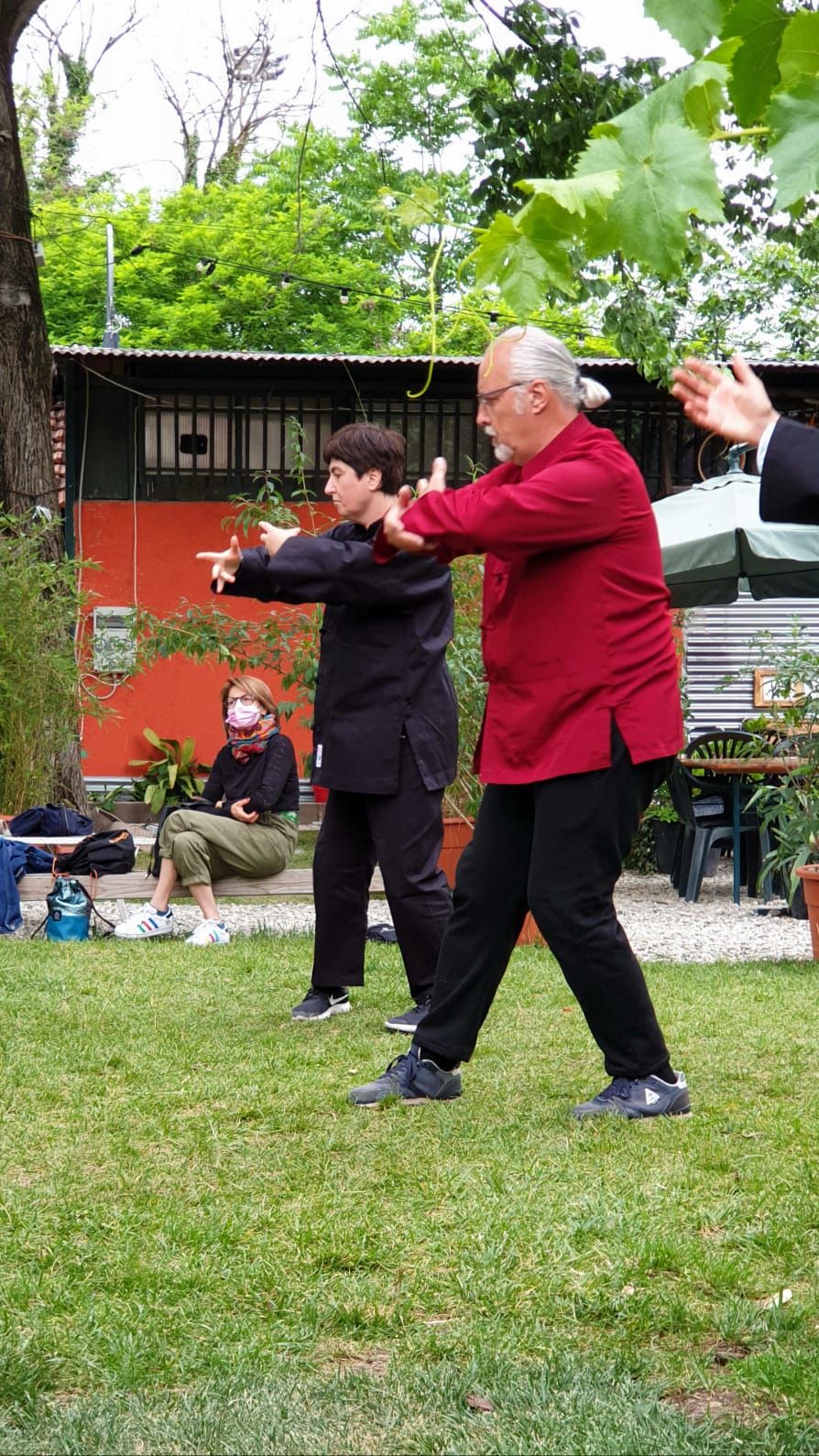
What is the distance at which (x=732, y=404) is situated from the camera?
256 centimetres

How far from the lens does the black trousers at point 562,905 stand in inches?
151

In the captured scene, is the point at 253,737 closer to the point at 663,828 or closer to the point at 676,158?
the point at 663,828

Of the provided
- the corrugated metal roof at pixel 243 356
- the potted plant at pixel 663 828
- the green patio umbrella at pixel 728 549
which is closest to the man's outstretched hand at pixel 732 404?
the green patio umbrella at pixel 728 549

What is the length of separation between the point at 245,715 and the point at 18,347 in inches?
188

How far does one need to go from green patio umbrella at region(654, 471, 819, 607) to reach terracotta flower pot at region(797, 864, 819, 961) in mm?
2531

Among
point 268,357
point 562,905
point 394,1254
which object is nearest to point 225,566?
point 562,905

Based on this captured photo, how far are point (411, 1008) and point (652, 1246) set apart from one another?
2.84 meters

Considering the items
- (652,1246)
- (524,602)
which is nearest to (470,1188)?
(652,1246)

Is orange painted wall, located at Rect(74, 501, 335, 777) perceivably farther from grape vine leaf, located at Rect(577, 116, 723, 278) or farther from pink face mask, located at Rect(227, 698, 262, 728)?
grape vine leaf, located at Rect(577, 116, 723, 278)

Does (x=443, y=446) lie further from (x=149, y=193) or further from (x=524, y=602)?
(x=149, y=193)

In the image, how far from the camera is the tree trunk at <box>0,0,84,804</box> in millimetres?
11141

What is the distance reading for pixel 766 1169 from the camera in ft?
11.7

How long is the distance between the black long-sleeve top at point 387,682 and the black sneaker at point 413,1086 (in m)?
1.07

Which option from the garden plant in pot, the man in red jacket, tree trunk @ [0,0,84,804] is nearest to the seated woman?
the garden plant in pot
